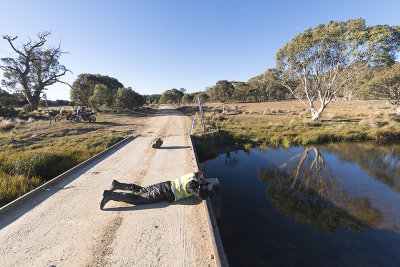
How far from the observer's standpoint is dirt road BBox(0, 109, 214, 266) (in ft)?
8.93

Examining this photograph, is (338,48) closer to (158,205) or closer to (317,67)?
(317,67)

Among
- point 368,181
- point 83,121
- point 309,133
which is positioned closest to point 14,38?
point 83,121

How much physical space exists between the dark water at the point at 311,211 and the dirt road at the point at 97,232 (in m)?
1.94

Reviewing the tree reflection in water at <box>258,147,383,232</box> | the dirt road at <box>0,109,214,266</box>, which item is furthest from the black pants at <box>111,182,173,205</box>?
the tree reflection in water at <box>258,147,383,232</box>

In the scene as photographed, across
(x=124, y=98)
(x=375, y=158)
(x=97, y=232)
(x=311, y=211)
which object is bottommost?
(x=311, y=211)

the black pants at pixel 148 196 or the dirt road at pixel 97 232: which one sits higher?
the black pants at pixel 148 196

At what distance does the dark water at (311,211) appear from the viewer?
13.7ft

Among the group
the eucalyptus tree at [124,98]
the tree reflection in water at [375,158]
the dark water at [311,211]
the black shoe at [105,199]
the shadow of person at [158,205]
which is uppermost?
the eucalyptus tree at [124,98]

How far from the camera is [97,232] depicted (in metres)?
3.32

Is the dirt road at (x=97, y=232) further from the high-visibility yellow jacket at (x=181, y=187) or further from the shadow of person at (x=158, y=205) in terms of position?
the high-visibility yellow jacket at (x=181, y=187)

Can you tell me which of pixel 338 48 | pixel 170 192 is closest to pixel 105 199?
pixel 170 192

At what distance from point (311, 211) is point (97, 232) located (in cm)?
660

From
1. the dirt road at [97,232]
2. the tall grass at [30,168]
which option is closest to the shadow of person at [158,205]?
the dirt road at [97,232]

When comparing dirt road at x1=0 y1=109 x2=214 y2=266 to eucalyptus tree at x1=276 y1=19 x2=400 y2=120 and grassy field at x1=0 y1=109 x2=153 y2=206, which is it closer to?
grassy field at x1=0 y1=109 x2=153 y2=206
